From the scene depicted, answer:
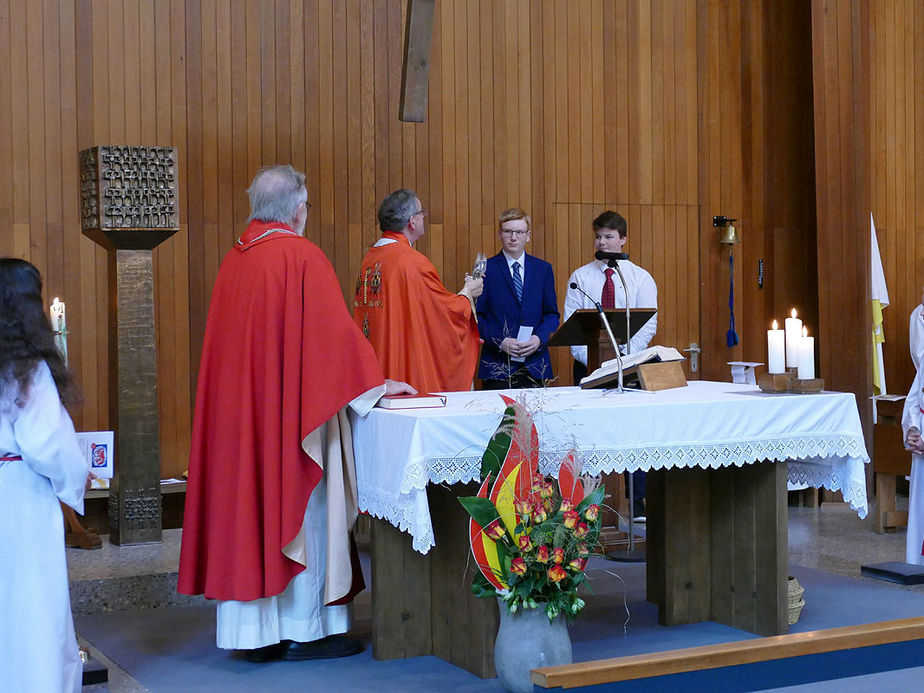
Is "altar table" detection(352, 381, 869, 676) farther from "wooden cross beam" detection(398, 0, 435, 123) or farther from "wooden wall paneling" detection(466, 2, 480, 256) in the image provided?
"wooden wall paneling" detection(466, 2, 480, 256)

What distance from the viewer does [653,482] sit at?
4852mm

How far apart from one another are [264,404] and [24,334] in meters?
1.11

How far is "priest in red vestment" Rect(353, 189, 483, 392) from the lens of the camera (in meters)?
5.47

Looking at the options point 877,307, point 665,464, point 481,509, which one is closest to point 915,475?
point 877,307

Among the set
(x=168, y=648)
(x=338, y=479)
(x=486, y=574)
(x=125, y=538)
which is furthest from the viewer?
(x=125, y=538)

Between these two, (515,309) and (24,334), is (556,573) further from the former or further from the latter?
(515,309)

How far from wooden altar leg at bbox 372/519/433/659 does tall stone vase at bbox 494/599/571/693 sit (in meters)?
0.60

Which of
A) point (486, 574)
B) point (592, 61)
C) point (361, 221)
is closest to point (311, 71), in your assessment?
point (361, 221)

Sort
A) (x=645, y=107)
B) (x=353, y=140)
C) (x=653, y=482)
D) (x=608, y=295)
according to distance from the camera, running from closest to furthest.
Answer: (x=653, y=482), (x=608, y=295), (x=353, y=140), (x=645, y=107)

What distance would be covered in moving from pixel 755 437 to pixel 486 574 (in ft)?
3.96

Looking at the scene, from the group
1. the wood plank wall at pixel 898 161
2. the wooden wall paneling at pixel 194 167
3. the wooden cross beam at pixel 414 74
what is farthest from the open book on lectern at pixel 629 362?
the wood plank wall at pixel 898 161

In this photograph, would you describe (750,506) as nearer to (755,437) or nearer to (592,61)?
(755,437)

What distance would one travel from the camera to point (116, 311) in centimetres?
590

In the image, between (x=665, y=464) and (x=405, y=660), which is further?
(x=405, y=660)
